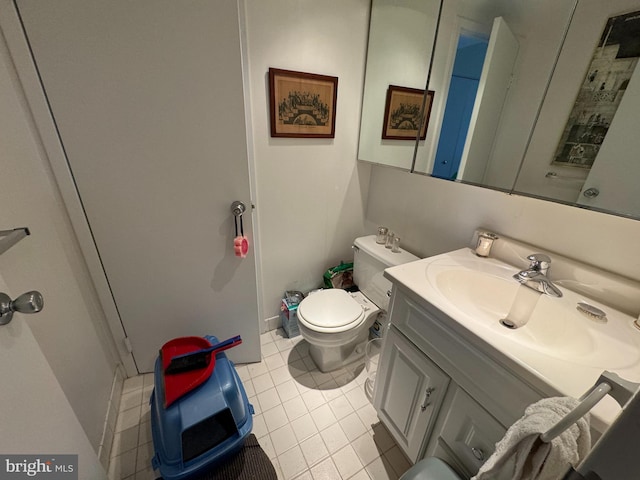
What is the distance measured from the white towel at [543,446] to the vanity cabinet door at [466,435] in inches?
12.7

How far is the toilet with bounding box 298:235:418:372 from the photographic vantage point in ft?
4.64

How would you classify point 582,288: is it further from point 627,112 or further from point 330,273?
point 330,273

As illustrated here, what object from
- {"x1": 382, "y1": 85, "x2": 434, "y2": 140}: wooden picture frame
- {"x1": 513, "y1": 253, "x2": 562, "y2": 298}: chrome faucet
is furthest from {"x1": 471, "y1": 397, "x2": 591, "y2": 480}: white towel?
{"x1": 382, "y1": 85, "x2": 434, "y2": 140}: wooden picture frame

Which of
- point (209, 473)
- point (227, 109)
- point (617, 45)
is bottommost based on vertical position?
point (209, 473)

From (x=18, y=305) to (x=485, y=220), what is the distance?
1553 millimetres

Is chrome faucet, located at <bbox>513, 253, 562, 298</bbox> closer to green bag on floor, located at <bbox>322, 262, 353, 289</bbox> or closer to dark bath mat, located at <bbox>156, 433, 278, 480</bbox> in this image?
green bag on floor, located at <bbox>322, 262, 353, 289</bbox>

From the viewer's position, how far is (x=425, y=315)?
2.93ft

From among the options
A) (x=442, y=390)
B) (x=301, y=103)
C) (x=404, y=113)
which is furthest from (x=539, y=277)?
(x=301, y=103)

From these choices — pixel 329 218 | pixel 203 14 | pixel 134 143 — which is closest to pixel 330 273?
pixel 329 218

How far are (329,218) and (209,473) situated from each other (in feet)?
4.75

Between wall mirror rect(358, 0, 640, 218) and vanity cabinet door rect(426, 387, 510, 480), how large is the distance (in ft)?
2.35

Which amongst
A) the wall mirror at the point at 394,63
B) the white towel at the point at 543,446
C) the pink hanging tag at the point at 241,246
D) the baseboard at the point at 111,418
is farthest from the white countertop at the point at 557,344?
the baseboard at the point at 111,418

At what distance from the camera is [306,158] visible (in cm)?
158

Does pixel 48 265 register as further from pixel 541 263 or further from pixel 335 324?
pixel 541 263
